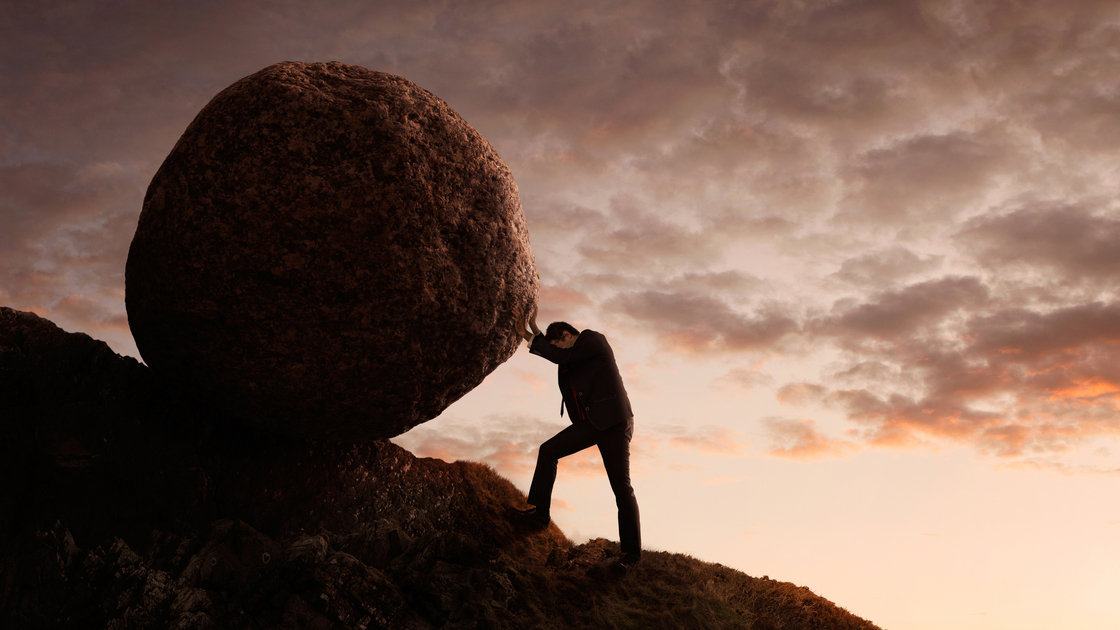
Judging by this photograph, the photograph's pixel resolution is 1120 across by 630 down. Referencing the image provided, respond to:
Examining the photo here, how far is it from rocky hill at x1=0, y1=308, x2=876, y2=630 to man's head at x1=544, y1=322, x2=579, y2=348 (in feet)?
7.89

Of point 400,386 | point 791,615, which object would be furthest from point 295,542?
point 791,615

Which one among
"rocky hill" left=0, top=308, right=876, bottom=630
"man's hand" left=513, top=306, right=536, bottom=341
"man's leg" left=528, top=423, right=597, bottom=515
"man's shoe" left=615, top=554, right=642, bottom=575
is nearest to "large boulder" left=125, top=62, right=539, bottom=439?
"man's hand" left=513, top=306, right=536, bottom=341

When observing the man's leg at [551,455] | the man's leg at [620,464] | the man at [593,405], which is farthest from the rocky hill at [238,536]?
A: the man at [593,405]

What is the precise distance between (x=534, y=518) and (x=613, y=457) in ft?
4.96

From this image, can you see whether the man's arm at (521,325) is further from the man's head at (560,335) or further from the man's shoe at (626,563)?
the man's shoe at (626,563)

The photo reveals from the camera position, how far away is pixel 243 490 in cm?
795

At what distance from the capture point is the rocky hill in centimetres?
664

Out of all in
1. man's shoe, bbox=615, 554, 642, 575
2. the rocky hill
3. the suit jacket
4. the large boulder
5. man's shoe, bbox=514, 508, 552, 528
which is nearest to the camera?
the rocky hill

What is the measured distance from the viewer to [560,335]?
829 cm

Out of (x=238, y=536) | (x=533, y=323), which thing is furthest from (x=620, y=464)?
(x=238, y=536)

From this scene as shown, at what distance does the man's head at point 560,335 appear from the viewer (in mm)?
8289

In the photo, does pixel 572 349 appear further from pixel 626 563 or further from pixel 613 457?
pixel 626 563

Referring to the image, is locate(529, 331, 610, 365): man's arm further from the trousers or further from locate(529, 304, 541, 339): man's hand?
the trousers

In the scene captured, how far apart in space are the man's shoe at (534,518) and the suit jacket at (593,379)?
1.54 meters
